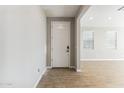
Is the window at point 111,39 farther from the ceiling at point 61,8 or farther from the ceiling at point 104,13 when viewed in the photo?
the ceiling at point 61,8

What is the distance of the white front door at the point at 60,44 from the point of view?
7422mm

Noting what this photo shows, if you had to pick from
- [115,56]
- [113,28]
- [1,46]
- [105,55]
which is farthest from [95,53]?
[1,46]

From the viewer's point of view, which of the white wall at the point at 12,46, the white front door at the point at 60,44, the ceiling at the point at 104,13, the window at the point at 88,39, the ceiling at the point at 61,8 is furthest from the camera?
the window at the point at 88,39

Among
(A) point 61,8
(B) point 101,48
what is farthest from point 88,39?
(A) point 61,8

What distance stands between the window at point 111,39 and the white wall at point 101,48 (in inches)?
8.0

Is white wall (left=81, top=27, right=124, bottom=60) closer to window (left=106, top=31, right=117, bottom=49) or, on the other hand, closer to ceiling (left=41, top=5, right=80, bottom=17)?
window (left=106, top=31, right=117, bottom=49)

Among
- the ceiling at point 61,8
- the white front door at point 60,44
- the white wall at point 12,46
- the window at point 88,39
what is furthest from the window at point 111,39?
the white wall at point 12,46

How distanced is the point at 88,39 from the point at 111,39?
1.56 meters

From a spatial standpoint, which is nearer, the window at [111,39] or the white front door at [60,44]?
the white front door at [60,44]

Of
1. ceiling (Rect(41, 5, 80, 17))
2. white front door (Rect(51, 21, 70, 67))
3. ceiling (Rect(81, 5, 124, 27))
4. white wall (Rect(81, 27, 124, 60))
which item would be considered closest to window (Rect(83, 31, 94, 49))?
white wall (Rect(81, 27, 124, 60))

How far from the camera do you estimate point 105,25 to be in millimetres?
10391

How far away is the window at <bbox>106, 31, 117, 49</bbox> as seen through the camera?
10.7m
